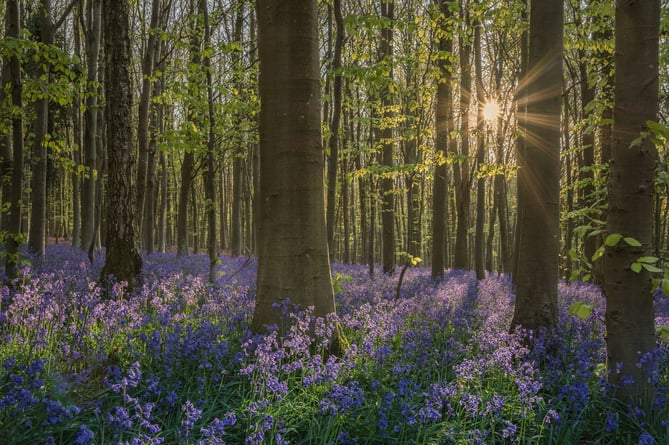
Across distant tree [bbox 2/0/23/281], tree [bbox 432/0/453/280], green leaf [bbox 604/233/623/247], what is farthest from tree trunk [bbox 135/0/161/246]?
green leaf [bbox 604/233/623/247]

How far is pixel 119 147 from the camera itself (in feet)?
25.2

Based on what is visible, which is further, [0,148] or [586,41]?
[0,148]

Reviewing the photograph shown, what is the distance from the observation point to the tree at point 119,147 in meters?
7.60

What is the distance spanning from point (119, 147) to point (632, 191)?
721 cm

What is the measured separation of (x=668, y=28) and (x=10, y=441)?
33.7 feet

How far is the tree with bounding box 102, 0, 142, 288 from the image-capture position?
7602 millimetres

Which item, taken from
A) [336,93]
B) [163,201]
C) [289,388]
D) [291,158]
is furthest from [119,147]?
[163,201]

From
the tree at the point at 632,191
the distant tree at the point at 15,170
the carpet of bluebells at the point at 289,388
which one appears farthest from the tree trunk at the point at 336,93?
the distant tree at the point at 15,170

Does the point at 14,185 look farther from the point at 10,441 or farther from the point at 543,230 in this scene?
the point at 543,230

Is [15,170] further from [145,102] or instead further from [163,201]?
[163,201]

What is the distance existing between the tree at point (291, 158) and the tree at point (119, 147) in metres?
3.86

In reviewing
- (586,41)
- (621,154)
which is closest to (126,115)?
(621,154)

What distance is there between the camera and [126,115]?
7.79 m

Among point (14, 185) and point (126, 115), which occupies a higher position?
point (126, 115)
